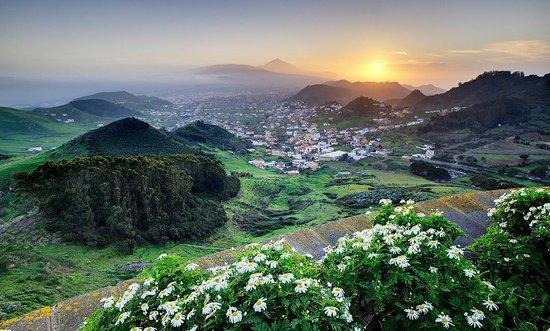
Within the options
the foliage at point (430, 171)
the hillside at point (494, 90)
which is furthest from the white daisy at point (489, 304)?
the hillside at point (494, 90)

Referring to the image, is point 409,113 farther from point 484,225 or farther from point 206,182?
point 484,225

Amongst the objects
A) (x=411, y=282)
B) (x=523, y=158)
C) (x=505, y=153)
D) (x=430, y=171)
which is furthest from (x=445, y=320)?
(x=505, y=153)

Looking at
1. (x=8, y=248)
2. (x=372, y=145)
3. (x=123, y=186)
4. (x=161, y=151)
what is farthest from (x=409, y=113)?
(x=8, y=248)

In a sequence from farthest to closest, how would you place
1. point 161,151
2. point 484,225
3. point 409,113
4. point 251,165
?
point 409,113
point 251,165
point 161,151
point 484,225

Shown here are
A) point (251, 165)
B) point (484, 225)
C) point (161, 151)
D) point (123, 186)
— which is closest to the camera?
point (484, 225)

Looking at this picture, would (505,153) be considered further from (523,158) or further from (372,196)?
(372,196)

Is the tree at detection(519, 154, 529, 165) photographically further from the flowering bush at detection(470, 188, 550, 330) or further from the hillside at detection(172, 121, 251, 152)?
the flowering bush at detection(470, 188, 550, 330)
